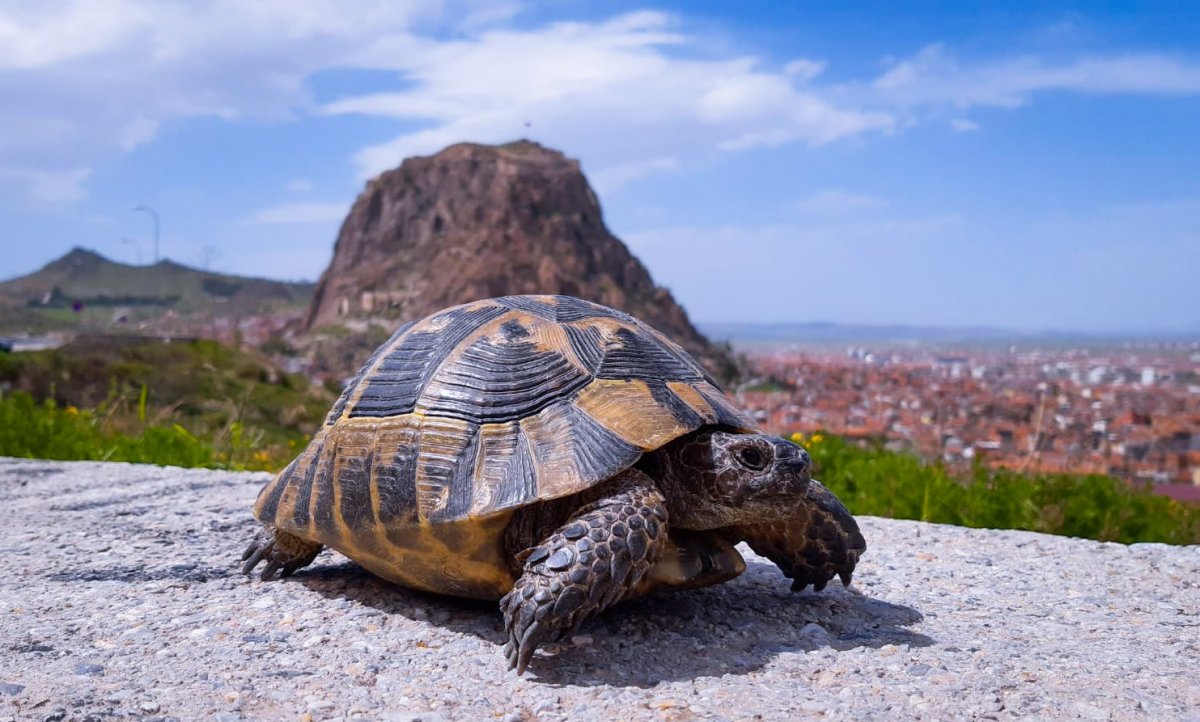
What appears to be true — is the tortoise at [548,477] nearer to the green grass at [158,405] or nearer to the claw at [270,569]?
the claw at [270,569]

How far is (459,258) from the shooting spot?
5684 cm

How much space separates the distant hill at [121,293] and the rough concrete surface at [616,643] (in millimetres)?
30715

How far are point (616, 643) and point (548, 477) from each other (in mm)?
705

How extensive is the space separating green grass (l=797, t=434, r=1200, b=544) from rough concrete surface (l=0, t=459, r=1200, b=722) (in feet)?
2.98

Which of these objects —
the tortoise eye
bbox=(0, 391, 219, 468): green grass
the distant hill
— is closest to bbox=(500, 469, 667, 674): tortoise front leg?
the tortoise eye

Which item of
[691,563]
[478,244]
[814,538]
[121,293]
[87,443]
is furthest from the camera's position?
[478,244]

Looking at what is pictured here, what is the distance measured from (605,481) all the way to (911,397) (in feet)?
32.6

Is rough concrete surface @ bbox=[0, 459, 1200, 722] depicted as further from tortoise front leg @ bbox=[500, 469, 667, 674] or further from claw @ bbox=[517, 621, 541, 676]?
tortoise front leg @ bbox=[500, 469, 667, 674]

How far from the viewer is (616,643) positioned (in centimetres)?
344

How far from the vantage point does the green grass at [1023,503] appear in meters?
6.18

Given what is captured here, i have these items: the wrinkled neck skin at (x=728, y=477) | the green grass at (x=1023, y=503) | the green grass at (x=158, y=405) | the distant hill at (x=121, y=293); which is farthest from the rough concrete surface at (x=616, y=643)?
the distant hill at (x=121, y=293)

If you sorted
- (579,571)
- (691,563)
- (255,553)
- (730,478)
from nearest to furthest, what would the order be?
(579,571), (730,478), (691,563), (255,553)

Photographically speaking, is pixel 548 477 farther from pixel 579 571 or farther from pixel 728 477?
pixel 728 477

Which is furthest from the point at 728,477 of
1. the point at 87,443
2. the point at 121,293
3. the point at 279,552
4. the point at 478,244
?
the point at 478,244
